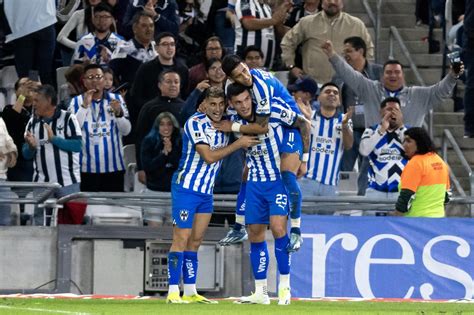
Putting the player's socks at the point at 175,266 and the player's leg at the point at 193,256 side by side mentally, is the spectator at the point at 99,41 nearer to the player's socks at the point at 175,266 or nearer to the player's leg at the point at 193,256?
the player's leg at the point at 193,256

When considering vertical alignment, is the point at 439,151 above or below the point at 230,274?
above

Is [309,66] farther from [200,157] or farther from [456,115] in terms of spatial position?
[200,157]

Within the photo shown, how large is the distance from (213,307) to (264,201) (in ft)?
4.42

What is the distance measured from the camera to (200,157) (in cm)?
1612

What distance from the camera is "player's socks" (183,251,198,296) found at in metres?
16.1

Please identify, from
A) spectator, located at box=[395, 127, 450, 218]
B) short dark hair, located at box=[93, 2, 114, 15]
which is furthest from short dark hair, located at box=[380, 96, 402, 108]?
short dark hair, located at box=[93, 2, 114, 15]

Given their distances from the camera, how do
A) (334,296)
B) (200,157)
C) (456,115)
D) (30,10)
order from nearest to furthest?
(200,157), (334,296), (30,10), (456,115)

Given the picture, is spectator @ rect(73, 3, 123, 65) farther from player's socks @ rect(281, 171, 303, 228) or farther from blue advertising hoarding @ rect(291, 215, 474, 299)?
player's socks @ rect(281, 171, 303, 228)

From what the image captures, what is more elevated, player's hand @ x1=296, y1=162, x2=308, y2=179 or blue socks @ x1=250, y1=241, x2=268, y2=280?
player's hand @ x1=296, y1=162, x2=308, y2=179

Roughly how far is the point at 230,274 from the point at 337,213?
4.88 ft

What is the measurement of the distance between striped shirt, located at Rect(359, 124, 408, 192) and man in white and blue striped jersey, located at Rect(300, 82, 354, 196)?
1.33 feet

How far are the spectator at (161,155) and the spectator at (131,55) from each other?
108 inches

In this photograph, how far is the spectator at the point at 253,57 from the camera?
Result: 66.3ft

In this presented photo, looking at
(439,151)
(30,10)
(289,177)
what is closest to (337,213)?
(289,177)
